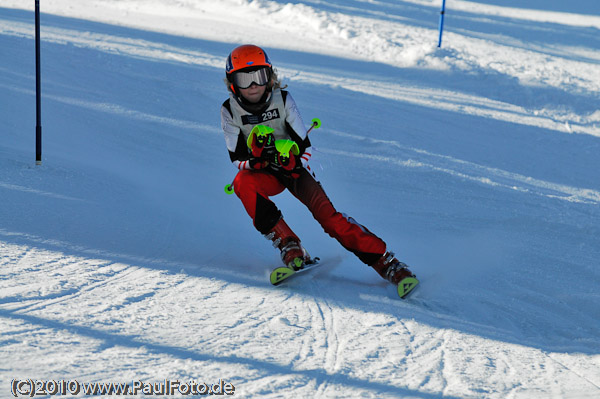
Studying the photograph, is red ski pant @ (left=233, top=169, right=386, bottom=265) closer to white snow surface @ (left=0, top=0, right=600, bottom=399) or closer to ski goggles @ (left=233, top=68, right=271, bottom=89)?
white snow surface @ (left=0, top=0, right=600, bottom=399)

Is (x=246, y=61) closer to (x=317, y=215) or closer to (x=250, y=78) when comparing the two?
(x=250, y=78)

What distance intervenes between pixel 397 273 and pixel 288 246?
0.71 m

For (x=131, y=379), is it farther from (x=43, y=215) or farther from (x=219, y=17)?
(x=219, y=17)

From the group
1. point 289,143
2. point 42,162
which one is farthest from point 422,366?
point 42,162

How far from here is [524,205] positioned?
615 centimetres

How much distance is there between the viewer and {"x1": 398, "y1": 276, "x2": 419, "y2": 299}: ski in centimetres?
386

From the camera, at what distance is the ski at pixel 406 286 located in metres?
3.86

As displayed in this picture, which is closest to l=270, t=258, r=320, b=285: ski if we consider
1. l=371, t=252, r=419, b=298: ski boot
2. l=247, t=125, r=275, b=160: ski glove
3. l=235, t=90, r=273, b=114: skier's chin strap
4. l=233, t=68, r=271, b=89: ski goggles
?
l=371, t=252, r=419, b=298: ski boot

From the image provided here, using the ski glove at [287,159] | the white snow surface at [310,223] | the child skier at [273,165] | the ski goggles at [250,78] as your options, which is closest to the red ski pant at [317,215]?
the child skier at [273,165]

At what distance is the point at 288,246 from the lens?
407 centimetres

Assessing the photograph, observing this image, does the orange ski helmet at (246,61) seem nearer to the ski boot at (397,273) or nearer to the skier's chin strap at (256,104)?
the skier's chin strap at (256,104)

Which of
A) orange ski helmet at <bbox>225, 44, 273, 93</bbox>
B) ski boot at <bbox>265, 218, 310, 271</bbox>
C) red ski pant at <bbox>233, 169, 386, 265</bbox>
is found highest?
orange ski helmet at <bbox>225, 44, 273, 93</bbox>

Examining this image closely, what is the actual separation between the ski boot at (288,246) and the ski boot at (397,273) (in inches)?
19.5

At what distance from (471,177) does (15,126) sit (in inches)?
198
